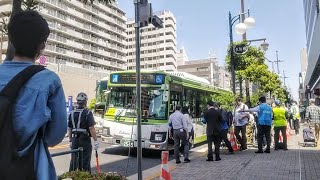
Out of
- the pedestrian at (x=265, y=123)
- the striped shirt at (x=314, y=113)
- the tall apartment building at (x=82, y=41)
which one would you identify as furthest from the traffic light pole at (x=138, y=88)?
the tall apartment building at (x=82, y=41)

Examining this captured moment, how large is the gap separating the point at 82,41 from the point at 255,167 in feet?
266

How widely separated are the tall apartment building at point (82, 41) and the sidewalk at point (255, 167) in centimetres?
4925

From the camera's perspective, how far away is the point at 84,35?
88.1 m

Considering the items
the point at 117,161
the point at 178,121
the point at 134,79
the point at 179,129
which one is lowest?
the point at 117,161

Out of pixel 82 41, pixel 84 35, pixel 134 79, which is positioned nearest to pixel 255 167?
pixel 134 79

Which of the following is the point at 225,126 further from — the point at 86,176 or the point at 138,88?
the point at 86,176

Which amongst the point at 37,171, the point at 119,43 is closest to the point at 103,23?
the point at 119,43

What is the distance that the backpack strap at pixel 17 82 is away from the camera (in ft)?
6.31

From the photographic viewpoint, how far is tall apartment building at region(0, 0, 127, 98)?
63688 mm

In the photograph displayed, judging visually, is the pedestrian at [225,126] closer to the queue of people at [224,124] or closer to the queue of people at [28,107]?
→ the queue of people at [224,124]

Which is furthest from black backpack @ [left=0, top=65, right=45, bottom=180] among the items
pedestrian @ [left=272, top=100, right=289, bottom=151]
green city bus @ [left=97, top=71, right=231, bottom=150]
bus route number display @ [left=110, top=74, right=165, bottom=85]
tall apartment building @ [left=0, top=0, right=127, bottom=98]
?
tall apartment building @ [left=0, top=0, right=127, bottom=98]

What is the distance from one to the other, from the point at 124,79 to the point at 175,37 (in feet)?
407

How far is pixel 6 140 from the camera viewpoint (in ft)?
6.14

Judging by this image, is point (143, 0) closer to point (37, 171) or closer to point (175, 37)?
point (37, 171)
